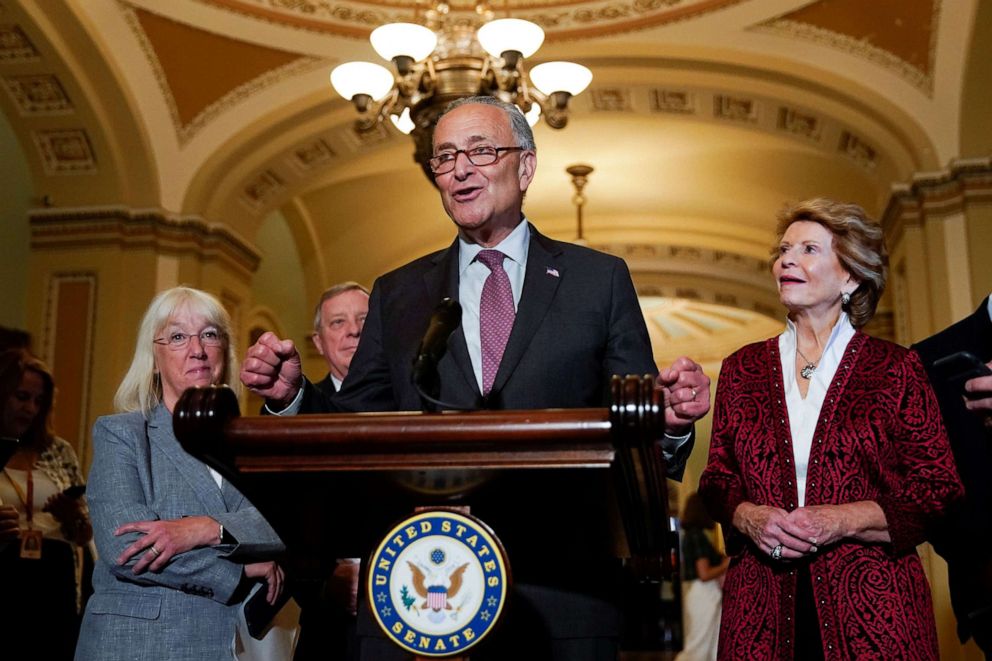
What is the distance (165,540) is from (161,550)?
0.06ft

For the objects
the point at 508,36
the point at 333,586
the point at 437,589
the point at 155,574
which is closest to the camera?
the point at 437,589

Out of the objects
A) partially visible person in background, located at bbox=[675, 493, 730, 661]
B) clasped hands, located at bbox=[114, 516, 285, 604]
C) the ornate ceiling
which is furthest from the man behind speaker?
partially visible person in background, located at bbox=[675, 493, 730, 661]

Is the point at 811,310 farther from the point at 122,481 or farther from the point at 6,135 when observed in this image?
the point at 6,135

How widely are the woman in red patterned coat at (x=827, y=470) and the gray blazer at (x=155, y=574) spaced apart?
95 cm

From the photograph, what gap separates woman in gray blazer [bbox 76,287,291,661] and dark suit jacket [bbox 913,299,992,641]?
1384mm

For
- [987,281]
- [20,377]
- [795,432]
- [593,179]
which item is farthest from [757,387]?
[593,179]

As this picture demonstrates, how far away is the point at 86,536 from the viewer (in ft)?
13.4

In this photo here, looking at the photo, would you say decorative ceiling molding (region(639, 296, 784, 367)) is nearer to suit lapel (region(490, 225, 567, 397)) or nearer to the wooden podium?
suit lapel (region(490, 225, 567, 397))

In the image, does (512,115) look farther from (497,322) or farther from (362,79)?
(362,79)

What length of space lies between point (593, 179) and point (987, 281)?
473cm

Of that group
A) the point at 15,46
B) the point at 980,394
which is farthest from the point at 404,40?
the point at 980,394

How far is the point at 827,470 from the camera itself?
2.29 metres

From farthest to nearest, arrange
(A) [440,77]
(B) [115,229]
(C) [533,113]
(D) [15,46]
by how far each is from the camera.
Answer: (B) [115,229] → (D) [15,46] → (C) [533,113] → (A) [440,77]

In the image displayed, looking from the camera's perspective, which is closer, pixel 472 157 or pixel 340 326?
pixel 472 157
